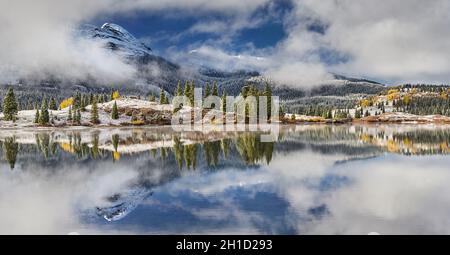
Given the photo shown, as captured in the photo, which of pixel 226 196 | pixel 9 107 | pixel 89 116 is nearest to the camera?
pixel 226 196

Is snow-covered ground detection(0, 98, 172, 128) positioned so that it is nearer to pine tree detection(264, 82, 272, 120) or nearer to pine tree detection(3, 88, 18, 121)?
pine tree detection(3, 88, 18, 121)

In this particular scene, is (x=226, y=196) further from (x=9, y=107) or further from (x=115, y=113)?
(x=9, y=107)

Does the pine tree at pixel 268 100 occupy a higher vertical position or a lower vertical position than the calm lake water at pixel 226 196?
higher

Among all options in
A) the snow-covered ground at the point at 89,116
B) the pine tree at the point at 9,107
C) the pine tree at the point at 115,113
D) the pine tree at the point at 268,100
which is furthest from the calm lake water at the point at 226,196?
the pine tree at the point at 268,100

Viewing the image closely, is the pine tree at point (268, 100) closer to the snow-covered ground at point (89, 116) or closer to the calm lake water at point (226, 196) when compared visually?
the snow-covered ground at point (89, 116)

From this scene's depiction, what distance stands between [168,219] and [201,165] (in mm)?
14339

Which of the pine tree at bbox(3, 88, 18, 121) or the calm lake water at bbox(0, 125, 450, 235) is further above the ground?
the pine tree at bbox(3, 88, 18, 121)

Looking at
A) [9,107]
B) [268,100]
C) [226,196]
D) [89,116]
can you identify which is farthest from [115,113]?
[226,196]

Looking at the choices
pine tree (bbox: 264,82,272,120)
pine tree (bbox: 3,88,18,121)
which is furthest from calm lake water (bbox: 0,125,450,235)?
pine tree (bbox: 264,82,272,120)

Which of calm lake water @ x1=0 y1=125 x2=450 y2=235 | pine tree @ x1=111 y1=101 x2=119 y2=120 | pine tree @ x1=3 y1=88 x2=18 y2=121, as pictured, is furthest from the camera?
pine tree @ x1=111 y1=101 x2=119 y2=120

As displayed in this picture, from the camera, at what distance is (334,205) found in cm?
1692

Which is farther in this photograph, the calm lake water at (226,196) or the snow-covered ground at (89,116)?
the snow-covered ground at (89,116)
